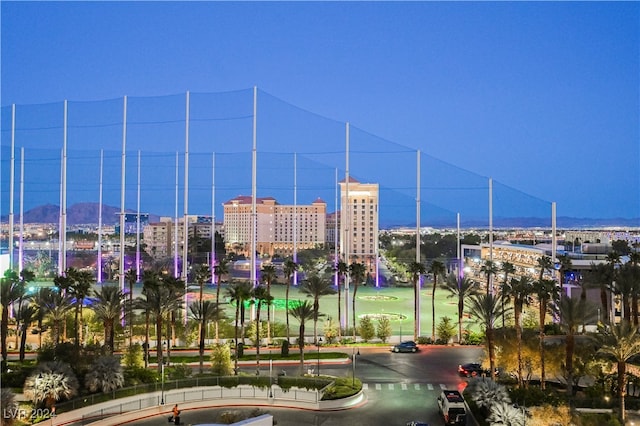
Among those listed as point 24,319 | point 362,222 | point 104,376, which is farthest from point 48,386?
point 362,222

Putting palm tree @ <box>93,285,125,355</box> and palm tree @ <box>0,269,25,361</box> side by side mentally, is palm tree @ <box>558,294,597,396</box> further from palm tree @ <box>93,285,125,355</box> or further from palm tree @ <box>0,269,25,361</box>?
palm tree @ <box>0,269,25,361</box>

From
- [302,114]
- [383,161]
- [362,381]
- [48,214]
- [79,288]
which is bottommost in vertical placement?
[362,381]

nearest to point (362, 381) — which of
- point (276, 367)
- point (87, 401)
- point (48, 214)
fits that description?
point (276, 367)

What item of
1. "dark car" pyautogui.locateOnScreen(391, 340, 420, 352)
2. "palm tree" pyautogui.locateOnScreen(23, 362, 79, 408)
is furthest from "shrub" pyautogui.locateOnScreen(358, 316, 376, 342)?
Answer: "palm tree" pyautogui.locateOnScreen(23, 362, 79, 408)

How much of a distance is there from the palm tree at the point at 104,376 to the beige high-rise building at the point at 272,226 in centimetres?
5215

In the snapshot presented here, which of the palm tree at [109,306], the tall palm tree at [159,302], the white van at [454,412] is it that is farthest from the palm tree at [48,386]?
the white van at [454,412]

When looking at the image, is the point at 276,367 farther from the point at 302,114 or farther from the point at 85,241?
the point at 85,241

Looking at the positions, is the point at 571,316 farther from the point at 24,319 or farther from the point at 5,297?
the point at 5,297

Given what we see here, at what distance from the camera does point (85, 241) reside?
8112 cm

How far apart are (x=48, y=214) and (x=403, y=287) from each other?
4475cm

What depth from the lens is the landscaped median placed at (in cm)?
2297

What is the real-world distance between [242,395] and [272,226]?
58750 millimetres

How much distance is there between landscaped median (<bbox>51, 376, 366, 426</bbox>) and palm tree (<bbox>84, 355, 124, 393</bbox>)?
625mm

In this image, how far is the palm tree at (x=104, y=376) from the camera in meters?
23.1
